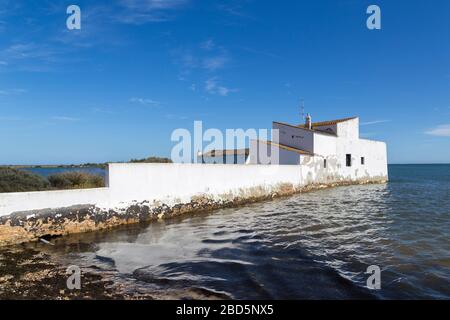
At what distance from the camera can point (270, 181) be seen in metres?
20.5

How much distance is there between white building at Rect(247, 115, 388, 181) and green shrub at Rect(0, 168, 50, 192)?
17.1 meters

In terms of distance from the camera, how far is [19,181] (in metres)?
11.7

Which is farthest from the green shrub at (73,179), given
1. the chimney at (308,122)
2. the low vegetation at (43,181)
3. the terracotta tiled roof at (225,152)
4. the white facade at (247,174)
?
the chimney at (308,122)

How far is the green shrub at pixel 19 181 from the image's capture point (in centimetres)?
1121

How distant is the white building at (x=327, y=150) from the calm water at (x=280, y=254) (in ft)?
41.2

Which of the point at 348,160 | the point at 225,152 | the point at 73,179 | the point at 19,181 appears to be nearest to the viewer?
the point at 19,181

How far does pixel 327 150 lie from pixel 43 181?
23400mm

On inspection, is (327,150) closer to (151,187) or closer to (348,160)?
(348,160)

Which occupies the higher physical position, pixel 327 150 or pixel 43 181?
pixel 327 150

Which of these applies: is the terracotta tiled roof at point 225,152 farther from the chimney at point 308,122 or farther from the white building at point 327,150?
the chimney at point 308,122

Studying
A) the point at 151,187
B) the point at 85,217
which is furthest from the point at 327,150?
the point at 85,217

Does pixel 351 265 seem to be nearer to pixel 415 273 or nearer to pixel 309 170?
pixel 415 273
